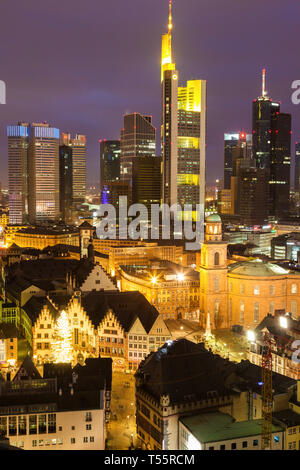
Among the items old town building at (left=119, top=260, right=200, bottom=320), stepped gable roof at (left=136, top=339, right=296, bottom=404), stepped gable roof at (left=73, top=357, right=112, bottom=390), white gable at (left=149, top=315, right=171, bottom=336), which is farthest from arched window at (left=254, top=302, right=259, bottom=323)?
stepped gable roof at (left=73, top=357, right=112, bottom=390)

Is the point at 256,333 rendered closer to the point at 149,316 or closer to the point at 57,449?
the point at 149,316

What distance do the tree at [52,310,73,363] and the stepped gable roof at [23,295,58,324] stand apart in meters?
4.35

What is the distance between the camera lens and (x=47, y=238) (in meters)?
181

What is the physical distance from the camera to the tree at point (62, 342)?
62969 millimetres

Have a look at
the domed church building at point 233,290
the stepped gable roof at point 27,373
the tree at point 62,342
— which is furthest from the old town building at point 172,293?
the stepped gable roof at point 27,373

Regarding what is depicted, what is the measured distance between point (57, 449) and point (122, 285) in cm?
6451

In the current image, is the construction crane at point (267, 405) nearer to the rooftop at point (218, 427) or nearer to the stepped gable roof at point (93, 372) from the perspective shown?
the rooftop at point (218, 427)

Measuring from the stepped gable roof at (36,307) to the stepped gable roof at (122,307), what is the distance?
170 inches

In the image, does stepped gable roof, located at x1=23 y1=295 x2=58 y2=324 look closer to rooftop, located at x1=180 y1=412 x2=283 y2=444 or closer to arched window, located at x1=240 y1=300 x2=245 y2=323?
rooftop, located at x1=180 y1=412 x2=283 y2=444

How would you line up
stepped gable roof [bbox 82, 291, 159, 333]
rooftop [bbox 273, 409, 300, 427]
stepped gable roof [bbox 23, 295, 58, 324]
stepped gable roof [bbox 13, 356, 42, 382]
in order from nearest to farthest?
rooftop [bbox 273, 409, 300, 427] → stepped gable roof [bbox 13, 356, 42, 382] → stepped gable roof [bbox 82, 291, 159, 333] → stepped gable roof [bbox 23, 295, 58, 324]

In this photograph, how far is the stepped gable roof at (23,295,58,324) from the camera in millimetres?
70088

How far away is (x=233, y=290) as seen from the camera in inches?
3455
